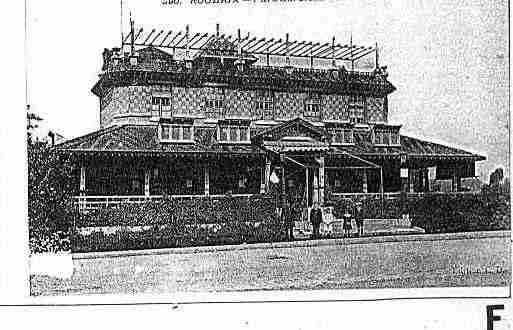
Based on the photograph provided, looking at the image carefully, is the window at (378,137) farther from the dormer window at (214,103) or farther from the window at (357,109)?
the dormer window at (214,103)

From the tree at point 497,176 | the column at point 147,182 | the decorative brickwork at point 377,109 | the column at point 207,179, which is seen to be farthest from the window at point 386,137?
the column at point 147,182

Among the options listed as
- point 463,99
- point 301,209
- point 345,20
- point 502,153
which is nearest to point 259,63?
point 345,20

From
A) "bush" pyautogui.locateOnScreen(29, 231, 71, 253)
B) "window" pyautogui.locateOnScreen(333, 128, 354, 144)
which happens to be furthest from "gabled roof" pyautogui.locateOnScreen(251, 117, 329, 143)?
"bush" pyautogui.locateOnScreen(29, 231, 71, 253)

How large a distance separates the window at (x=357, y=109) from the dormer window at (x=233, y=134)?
33.8 inches

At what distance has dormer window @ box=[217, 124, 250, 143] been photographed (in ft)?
18.2

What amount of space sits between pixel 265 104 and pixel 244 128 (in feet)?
0.81

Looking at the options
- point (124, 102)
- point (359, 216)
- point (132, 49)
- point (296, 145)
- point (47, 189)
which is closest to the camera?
point (47, 189)

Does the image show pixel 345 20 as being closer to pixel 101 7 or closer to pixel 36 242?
pixel 101 7

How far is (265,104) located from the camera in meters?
5.57

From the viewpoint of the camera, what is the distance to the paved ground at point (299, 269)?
5203 millimetres

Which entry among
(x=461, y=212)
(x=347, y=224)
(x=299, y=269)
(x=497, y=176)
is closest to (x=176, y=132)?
(x=299, y=269)

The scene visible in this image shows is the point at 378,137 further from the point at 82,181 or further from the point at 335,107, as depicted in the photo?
the point at 82,181

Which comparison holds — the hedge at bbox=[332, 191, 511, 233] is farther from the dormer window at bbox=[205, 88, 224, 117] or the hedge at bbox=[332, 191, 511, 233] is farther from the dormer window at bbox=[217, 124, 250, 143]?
the dormer window at bbox=[205, 88, 224, 117]

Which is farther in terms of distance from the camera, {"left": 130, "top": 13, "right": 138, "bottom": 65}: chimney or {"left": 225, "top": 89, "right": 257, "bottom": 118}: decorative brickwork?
{"left": 225, "top": 89, "right": 257, "bottom": 118}: decorative brickwork
